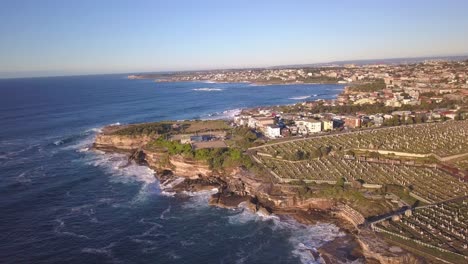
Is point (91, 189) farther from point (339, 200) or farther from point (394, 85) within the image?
point (394, 85)

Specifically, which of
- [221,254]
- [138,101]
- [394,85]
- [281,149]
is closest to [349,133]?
[281,149]

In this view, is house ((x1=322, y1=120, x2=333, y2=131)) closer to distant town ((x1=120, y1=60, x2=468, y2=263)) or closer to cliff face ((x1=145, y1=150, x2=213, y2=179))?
distant town ((x1=120, y1=60, x2=468, y2=263))

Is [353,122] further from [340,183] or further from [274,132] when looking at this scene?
[340,183]

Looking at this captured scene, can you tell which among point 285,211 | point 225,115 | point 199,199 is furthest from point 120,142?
point 285,211

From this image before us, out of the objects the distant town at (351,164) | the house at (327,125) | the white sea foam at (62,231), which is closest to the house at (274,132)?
the distant town at (351,164)

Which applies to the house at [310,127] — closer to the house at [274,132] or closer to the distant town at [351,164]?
the distant town at [351,164]
